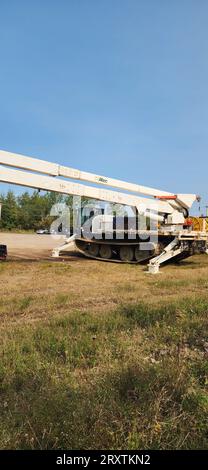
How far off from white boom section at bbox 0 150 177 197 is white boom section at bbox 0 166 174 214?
218mm

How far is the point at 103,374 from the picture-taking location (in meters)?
3.28

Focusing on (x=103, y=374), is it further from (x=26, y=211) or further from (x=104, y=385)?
(x=26, y=211)

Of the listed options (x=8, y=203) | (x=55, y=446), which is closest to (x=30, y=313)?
(x=55, y=446)

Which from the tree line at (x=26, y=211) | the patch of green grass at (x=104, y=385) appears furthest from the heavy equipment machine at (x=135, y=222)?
the tree line at (x=26, y=211)

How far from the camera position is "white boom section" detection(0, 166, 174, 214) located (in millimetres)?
10602

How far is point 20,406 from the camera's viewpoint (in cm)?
276

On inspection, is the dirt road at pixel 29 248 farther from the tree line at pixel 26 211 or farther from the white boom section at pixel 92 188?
the tree line at pixel 26 211

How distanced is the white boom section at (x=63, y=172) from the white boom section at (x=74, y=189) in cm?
22

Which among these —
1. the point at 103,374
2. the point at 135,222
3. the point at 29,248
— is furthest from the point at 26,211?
the point at 103,374

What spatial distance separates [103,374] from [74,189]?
9.46m

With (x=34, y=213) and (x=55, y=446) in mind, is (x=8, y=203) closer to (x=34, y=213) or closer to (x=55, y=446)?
(x=34, y=213)
